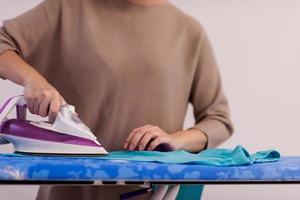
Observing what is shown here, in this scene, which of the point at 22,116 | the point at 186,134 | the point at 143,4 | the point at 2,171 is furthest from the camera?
the point at 143,4

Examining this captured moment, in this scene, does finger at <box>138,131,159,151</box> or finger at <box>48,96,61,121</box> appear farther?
finger at <box>138,131,159,151</box>

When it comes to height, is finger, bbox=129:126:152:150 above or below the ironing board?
below

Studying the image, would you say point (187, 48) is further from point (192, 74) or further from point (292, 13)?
point (292, 13)

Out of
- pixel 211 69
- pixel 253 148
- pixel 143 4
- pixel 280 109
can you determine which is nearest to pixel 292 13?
pixel 280 109

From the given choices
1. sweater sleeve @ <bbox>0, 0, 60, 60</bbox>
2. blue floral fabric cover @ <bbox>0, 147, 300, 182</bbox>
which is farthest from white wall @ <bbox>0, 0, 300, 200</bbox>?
blue floral fabric cover @ <bbox>0, 147, 300, 182</bbox>

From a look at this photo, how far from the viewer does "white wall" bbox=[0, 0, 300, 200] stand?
172 centimetres

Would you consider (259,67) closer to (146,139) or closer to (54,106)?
(146,139)

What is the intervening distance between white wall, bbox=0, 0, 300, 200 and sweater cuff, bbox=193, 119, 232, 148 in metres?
0.53

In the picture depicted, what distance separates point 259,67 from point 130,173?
1117mm

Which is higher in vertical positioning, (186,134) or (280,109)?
(186,134)

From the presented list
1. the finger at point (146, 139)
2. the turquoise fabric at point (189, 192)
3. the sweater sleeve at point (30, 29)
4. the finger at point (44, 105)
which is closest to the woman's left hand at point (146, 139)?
the finger at point (146, 139)

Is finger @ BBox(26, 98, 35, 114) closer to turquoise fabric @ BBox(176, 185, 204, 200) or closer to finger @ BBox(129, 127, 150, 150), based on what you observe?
finger @ BBox(129, 127, 150, 150)

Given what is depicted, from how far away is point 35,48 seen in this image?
1.15 meters

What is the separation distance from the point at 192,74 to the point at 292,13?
2.31 feet
